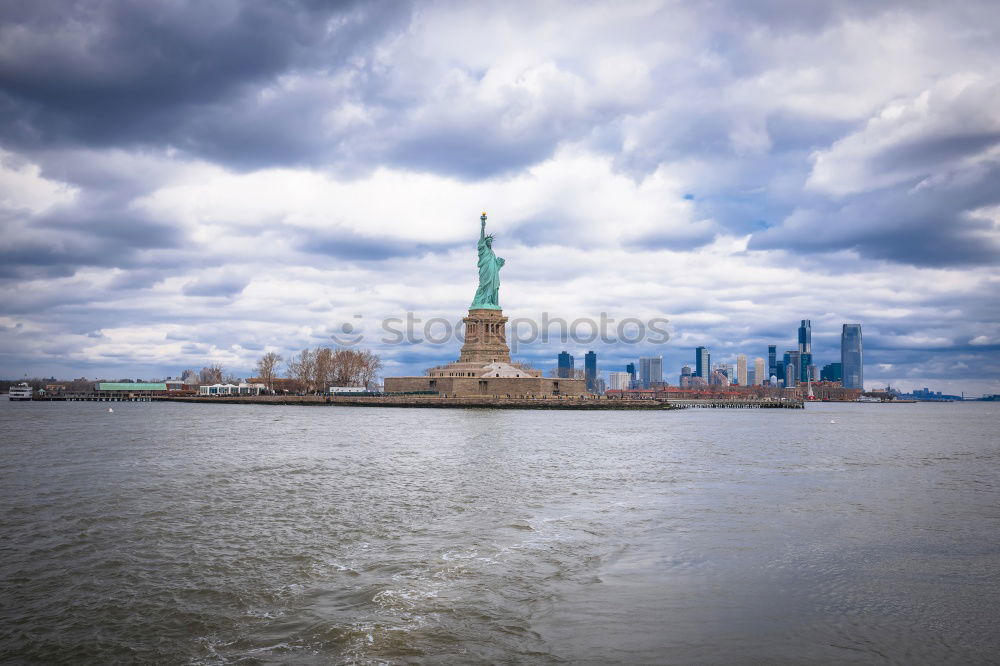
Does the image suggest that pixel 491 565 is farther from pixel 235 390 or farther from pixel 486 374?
pixel 235 390

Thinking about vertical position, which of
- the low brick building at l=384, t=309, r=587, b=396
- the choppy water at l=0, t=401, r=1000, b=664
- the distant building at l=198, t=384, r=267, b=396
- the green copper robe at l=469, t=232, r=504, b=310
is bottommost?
the choppy water at l=0, t=401, r=1000, b=664

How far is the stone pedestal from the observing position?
340ft

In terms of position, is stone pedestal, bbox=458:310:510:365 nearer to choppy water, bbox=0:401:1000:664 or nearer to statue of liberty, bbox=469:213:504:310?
statue of liberty, bbox=469:213:504:310

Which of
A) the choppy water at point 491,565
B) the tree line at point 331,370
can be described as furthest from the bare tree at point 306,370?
the choppy water at point 491,565

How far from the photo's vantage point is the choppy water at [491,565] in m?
9.12

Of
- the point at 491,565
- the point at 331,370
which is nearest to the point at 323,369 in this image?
the point at 331,370

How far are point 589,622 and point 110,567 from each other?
8620 millimetres

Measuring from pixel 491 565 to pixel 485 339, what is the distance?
9170 cm

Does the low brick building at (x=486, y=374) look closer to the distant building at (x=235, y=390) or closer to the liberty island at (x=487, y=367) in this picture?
the liberty island at (x=487, y=367)

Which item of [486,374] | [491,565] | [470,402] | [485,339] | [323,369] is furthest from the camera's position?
[323,369]

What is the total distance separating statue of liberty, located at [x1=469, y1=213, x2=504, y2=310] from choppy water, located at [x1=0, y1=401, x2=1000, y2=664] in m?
77.7

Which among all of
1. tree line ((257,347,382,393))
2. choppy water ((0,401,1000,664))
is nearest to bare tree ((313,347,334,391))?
tree line ((257,347,382,393))

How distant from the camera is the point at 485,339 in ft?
343

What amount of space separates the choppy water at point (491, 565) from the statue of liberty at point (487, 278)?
Answer: 77719mm
